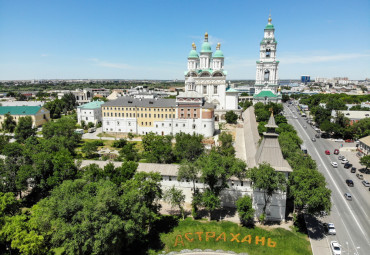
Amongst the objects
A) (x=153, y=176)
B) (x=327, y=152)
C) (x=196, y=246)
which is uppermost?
(x=153, y=176)

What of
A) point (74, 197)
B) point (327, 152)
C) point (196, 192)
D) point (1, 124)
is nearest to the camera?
point (74, 197)

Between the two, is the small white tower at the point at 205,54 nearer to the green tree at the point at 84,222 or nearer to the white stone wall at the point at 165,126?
the white stone wall at the point at 165,126

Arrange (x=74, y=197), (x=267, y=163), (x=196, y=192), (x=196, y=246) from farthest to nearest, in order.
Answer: (x=196, y=192), (x=267, y=163), (x=196, y=246), (x=74, y=197)

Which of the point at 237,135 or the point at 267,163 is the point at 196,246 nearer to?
the point at 267,163

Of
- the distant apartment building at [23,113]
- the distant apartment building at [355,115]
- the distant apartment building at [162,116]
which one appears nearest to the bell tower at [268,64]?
the distant apartment building at [355,115]

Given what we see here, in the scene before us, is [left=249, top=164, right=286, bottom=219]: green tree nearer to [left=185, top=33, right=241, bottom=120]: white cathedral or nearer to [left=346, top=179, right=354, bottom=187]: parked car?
[left=346, top=179, right=354, bottom=187]: parked car

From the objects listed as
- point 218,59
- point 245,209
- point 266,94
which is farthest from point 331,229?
point 266,94

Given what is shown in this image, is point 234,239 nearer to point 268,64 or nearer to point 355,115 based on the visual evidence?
point 355,115

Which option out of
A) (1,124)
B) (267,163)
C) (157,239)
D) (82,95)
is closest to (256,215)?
(267,163)
